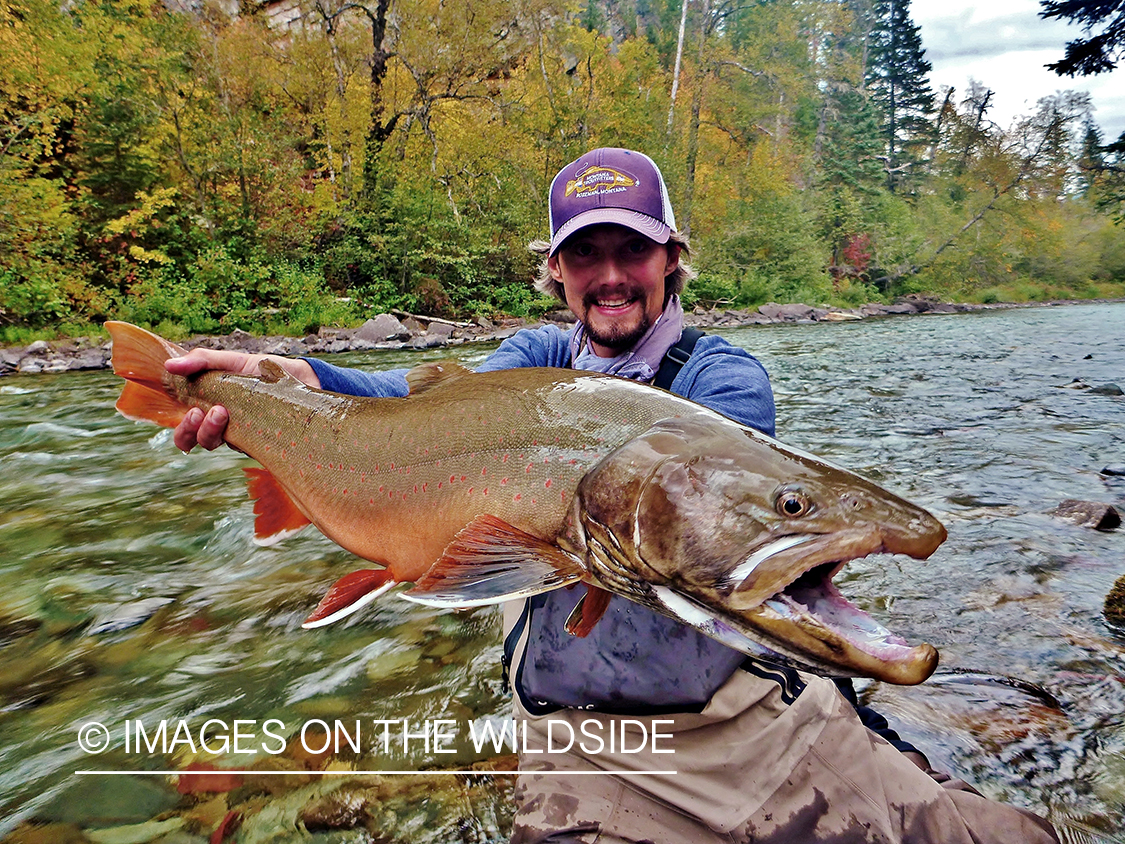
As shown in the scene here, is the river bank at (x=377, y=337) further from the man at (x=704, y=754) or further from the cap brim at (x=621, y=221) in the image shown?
the man at (x=704, y=754)

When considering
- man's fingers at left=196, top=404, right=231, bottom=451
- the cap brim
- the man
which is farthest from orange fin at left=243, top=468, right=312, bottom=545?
the cap brim

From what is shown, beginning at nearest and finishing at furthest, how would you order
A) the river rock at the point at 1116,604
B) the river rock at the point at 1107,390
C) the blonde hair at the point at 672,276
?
1. the blonde hair at the point at 672,276
2. the river rock at the point at 1116,604
3. the river rock at the point at 1107,390

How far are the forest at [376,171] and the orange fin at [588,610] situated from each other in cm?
570

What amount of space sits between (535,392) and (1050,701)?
2.38m

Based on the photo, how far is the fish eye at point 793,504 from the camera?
1.28 metres

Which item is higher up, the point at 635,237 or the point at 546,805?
the point at 635,237

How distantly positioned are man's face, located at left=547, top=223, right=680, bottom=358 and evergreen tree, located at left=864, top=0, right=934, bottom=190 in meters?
58.0

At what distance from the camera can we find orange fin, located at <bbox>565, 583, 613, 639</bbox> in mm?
1556

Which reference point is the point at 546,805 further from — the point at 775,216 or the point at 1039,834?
the point at 775,216

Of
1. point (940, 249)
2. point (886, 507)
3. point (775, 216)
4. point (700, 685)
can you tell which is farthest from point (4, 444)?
point (940, 249)

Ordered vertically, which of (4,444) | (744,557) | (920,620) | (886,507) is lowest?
(4,444)

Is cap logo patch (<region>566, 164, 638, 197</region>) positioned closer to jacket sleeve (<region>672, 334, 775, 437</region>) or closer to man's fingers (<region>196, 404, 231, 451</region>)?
jacket sleeve (<region>672, 334, 775, 437</region>)

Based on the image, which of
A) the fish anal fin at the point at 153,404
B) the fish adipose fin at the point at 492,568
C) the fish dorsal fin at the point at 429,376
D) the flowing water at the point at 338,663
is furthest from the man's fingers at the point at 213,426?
the fish adipose fin at the point at 492,568

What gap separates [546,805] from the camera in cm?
172
